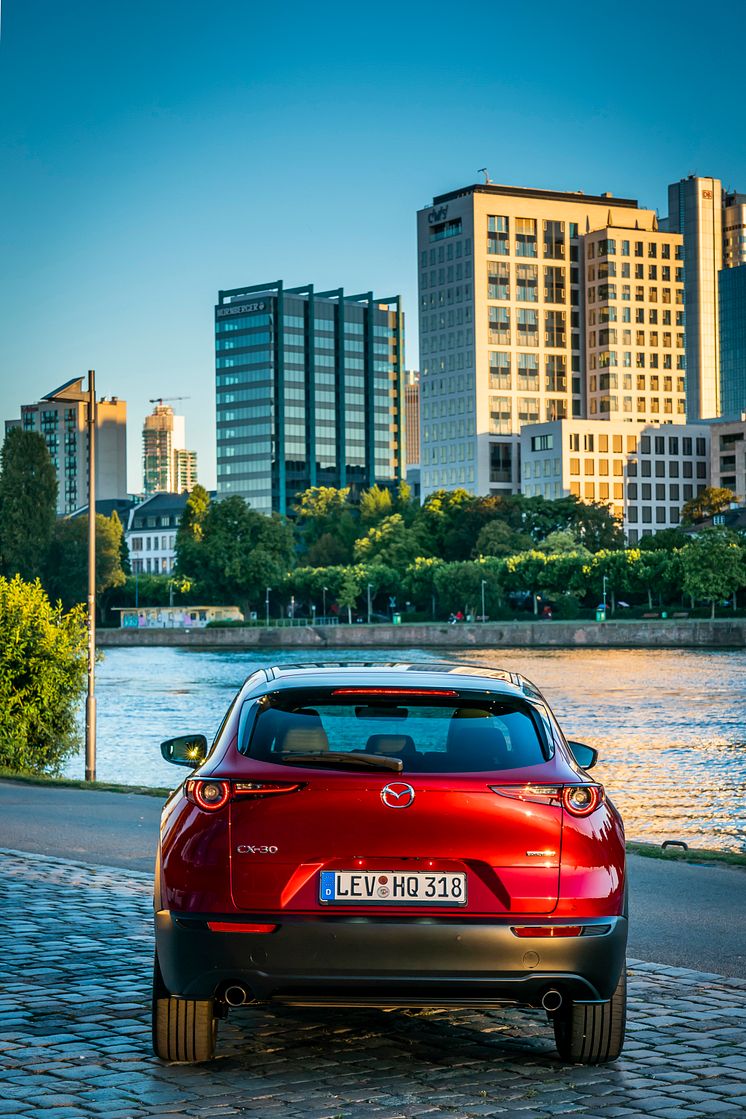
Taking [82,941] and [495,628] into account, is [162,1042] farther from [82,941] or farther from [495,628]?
[495,628]

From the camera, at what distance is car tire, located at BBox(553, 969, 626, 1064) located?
5.97 metres

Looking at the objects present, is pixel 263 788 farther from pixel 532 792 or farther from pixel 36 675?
pixel 36 675

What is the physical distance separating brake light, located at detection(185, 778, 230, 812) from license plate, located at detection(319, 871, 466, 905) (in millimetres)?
455

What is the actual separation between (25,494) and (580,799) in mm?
135086

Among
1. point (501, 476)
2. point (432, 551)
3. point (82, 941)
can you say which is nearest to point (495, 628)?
point (432, 551)

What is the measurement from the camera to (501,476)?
198125mm

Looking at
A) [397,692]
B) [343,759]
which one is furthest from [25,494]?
[343,759]

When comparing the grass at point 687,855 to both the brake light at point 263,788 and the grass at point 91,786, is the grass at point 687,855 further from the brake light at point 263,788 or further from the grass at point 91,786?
the brake light at point 263,788

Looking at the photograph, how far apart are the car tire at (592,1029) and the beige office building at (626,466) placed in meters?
177

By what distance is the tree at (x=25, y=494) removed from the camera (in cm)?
13638

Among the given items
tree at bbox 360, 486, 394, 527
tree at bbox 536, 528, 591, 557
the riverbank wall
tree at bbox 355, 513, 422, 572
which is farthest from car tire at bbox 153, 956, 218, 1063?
tree at bbox 360, 486, 394, 527

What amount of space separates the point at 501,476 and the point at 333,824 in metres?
194

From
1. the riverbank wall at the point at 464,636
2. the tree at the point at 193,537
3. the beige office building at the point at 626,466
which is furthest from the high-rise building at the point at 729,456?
the riverbank wall at the point at 464,636

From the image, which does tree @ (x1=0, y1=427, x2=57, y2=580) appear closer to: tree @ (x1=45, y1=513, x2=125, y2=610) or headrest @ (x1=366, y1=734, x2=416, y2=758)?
tree @ (x1=45, y1=513, x2=125, y2=610)
